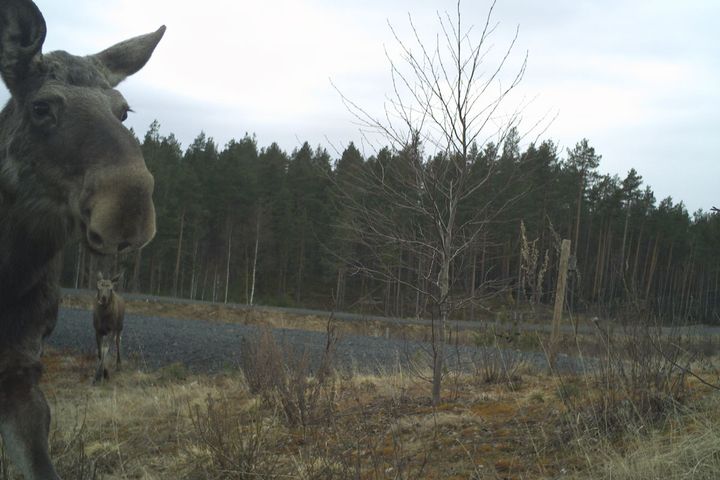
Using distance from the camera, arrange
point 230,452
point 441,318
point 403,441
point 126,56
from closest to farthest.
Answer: point 126,56 < point 230,452 < point 403,441 < point 441,318

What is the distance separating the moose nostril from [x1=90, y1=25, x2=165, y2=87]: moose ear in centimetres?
145

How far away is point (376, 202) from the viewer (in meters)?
6.66

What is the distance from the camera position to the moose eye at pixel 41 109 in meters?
2.57

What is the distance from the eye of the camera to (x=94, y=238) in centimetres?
206

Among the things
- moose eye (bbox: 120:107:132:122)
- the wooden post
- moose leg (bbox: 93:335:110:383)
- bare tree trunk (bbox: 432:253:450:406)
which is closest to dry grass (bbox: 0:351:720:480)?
bare tree trunk (bbox: 432:253:450:406)

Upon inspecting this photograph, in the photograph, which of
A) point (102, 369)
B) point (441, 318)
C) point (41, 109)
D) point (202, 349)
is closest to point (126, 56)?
point (41, 109)

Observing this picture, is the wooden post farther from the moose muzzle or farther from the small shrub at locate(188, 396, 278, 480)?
the moose muzzle

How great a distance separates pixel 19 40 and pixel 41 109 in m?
0.36

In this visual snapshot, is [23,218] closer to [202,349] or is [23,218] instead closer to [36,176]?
[36,176]

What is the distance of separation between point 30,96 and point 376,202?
433 centimetres

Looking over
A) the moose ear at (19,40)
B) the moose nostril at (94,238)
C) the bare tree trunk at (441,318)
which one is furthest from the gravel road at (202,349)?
the moose nostril at (94,238)

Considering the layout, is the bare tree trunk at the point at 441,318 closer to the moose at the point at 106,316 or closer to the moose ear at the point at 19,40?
Answer: the moose ear at the point at 19,40

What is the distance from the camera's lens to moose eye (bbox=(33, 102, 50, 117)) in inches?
101

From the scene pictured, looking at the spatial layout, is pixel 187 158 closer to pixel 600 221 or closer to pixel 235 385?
pixel 600 221
